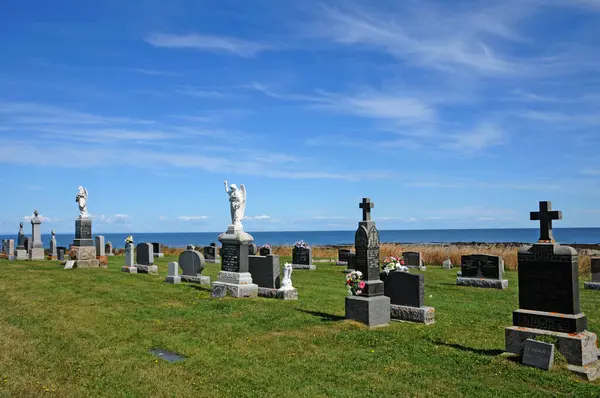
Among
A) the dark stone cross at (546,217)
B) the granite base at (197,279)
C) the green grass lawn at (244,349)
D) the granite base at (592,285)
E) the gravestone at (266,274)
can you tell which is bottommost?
the granite base at (592,285)

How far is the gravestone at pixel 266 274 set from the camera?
16.5m

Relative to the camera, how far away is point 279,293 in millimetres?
16094

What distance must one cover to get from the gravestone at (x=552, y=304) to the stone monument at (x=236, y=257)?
30.1ft

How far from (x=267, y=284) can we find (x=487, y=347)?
329 inches

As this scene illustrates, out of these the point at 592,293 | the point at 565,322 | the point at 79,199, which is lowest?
the point at 592,293

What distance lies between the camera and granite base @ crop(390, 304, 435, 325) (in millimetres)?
12195

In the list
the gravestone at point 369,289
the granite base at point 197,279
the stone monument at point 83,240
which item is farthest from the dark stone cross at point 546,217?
the stone monument at point 83,240

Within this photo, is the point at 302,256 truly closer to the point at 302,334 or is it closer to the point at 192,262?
the point at 192,262

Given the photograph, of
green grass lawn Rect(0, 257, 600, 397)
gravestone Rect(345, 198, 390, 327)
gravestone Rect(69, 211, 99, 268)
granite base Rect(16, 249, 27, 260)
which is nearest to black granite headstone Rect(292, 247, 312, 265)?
gravestone Rect(69, 211, 99, 268)

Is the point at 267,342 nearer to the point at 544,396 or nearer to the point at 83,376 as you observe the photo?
the point at 83,376

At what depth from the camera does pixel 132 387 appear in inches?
289

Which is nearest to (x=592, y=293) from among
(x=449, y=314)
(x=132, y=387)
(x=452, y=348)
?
(x=449, y=314)

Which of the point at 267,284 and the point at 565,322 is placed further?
the point at 267,284

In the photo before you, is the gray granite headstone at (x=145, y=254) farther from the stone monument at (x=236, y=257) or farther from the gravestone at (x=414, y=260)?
the gravestone at (x=414, y=260)
